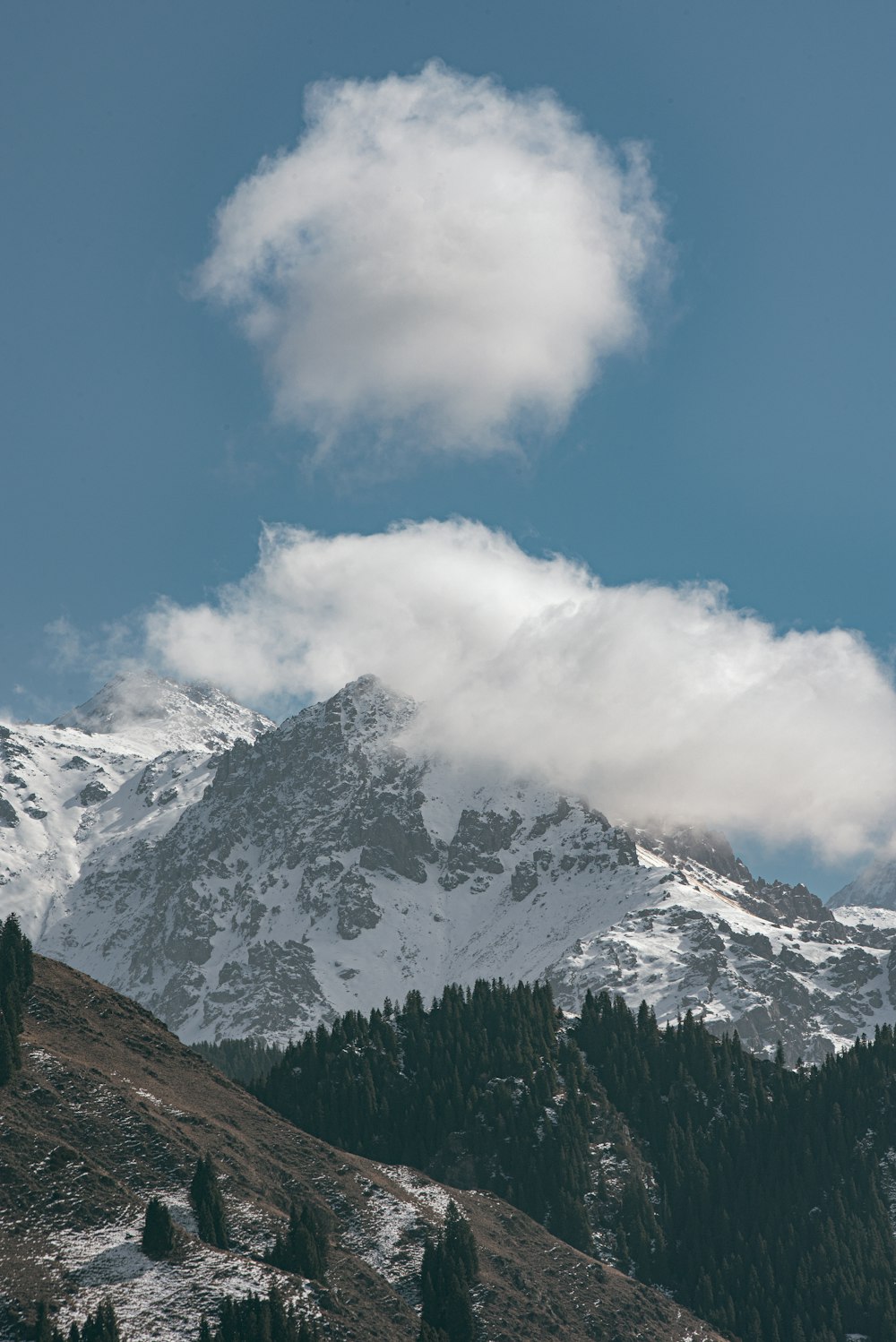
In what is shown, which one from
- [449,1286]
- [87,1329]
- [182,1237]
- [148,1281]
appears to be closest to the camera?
[87,1329]

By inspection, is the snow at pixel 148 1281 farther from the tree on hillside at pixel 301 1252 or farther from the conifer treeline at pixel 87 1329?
the tree on hillside at pixel 301 1252

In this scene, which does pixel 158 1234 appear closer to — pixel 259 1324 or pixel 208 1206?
pixel 208 1206

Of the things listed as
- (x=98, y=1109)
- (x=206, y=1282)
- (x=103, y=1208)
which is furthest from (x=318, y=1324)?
(x=98, y=1109)

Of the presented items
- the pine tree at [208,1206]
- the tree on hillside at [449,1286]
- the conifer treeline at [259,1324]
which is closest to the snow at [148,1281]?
the conifer treeline at [259,1324]

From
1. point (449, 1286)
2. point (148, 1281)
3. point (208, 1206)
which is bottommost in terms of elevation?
point (148, 1281)

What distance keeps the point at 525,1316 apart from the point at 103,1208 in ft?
169

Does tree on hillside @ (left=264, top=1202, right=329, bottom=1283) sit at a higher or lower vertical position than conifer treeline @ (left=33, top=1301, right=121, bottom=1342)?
higher

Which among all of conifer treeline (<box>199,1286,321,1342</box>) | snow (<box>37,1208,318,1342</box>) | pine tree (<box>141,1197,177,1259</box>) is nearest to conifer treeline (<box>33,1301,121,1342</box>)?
snow (<box>37,1208,318,1342</box>)

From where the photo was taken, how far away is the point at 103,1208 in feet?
559

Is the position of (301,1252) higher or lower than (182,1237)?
higher

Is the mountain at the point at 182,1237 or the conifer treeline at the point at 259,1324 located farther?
the mountain at the point at 182,1237

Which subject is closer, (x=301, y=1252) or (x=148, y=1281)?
(x=148, y=1281)

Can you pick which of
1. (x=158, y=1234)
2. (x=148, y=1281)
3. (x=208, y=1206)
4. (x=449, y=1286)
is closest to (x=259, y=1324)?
(x=148, y=1281)

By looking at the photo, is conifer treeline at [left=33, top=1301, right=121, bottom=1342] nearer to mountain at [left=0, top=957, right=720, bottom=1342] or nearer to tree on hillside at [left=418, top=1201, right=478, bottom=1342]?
mountain at [left=0, top=957, right=720, bottom=1342]
